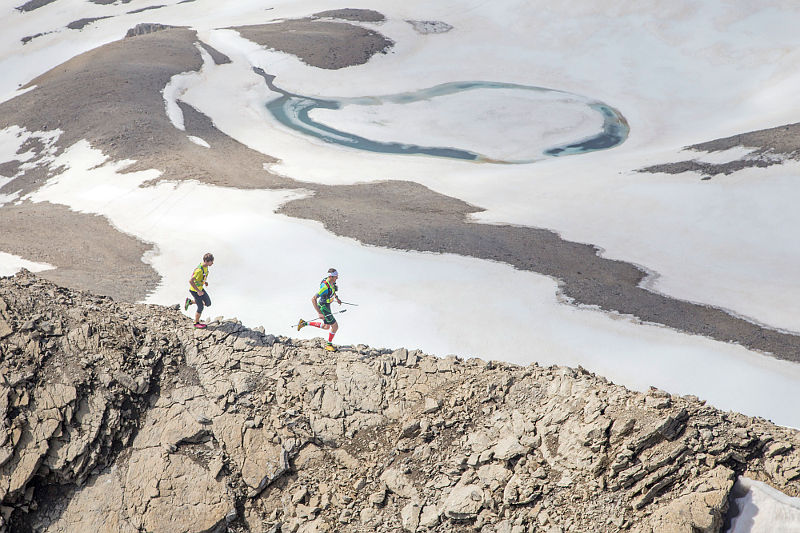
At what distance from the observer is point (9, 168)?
39.3 meters

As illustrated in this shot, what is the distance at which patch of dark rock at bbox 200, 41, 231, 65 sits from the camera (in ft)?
197

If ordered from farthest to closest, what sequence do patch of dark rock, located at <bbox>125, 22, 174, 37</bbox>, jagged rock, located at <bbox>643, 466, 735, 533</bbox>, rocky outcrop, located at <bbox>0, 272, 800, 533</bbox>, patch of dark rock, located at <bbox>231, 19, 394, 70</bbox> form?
patch of dark rock, located at <bbox>125, 22, 174, 37</bbox> → patch of dark rock, located at <bbox>231, 19, 394, 70</bbox> → rocky outcrop, located at <bbox>0, 272, 800, 533</bbox> → jagged rock, located at <bbox>643, 466, 735, 533</bbox>

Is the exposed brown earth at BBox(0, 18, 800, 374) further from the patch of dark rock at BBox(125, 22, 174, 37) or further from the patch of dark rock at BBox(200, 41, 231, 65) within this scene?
the patch of dark rock at BBox(125, 22, 174, 37)

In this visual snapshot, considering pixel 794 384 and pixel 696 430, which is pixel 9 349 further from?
pixel 794 384

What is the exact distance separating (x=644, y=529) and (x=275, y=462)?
6.77 metres

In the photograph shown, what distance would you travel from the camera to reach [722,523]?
28.4 feet

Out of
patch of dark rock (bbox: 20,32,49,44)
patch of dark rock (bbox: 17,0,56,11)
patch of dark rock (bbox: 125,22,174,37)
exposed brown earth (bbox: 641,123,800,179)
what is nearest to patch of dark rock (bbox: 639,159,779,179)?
exposed brown earth (bbox: 641,123,800,179)

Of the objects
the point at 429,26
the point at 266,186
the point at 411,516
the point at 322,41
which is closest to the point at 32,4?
the point at 322,41

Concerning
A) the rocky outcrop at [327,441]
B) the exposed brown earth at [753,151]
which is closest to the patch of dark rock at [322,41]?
the exposed brown earth at [753,151]

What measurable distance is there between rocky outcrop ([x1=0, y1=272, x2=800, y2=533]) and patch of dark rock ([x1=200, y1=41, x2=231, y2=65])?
5197 centimetres

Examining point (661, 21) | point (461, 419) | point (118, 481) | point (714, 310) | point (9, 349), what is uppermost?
point (661, 21)

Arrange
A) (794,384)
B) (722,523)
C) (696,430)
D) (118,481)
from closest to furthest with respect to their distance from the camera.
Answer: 1. (722,523)
2. (696,430)
3. (118,481)
4. (794,384)

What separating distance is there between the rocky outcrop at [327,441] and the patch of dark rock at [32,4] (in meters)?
96.2

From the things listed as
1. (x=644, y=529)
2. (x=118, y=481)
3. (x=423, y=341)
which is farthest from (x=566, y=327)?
(x=118, y=481)
